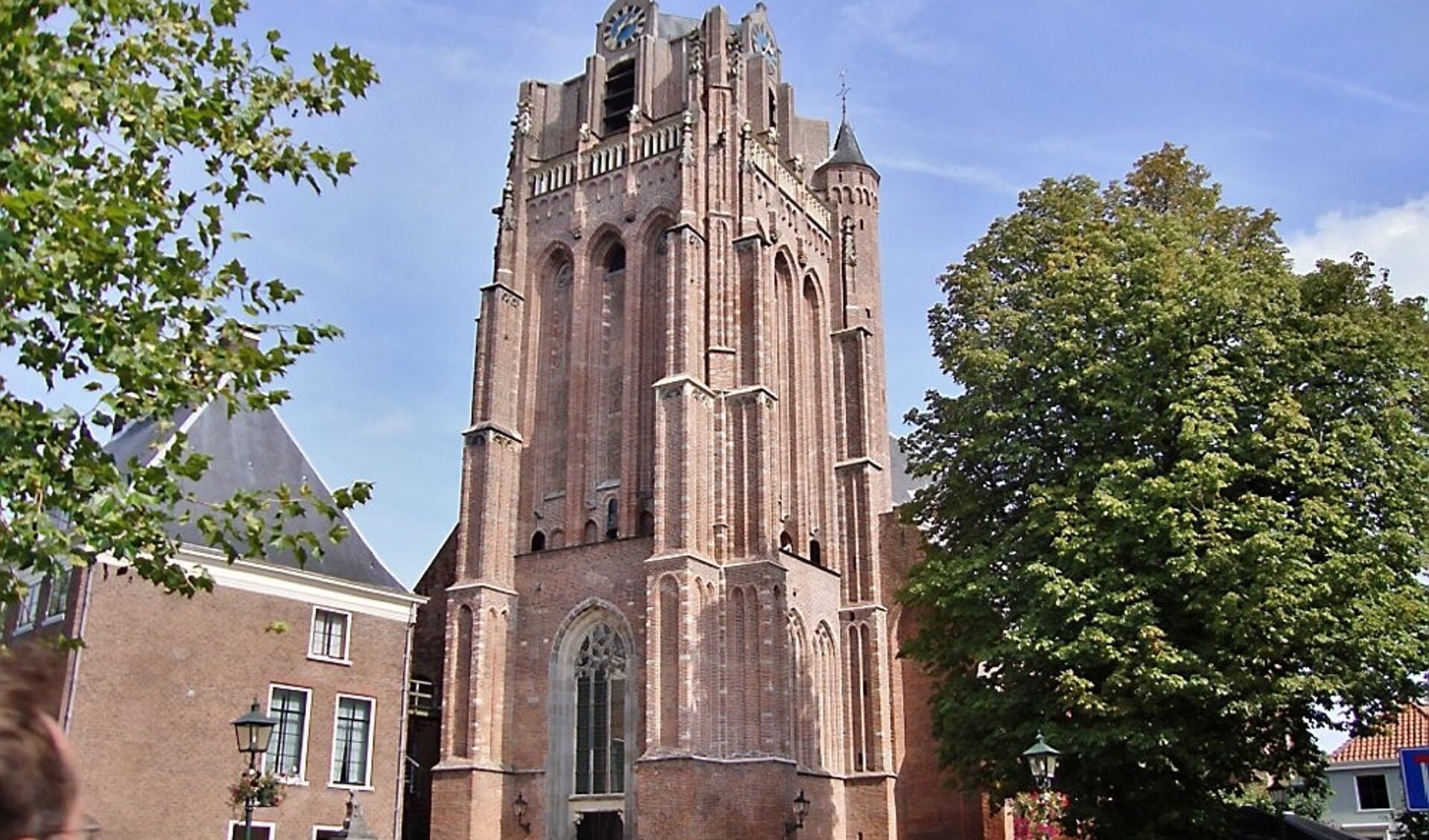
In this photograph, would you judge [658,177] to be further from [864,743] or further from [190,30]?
[190,30]

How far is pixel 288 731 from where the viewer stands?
92.6ft

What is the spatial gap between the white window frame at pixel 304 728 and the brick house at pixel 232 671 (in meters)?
0.03

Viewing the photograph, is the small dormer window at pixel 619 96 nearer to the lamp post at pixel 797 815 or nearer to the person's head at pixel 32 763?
the lamp post at pixel 797 815

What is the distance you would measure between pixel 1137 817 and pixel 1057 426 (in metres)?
6.32

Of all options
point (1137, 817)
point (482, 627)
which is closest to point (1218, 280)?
point (1137, 817)

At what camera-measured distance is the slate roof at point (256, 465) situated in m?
29.3

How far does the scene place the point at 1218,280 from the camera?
66.6ft

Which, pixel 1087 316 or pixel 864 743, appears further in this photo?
pixel 864 743

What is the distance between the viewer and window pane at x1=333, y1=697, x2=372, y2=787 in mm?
29328

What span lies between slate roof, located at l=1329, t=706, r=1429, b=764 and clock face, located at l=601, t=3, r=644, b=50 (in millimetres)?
30331

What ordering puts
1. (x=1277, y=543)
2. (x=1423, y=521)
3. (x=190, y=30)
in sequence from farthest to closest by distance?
(x=1423, y=521), (x=1277, y=543), (x=190, y=30)

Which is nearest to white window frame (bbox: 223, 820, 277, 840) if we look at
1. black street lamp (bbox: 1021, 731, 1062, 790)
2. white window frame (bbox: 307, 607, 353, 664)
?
white window frame (bbox: 307, 607, 353, 664)

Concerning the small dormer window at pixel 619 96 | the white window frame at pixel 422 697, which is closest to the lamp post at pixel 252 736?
the white window frame at pixel 422 697

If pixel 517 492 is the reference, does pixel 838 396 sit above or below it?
above
